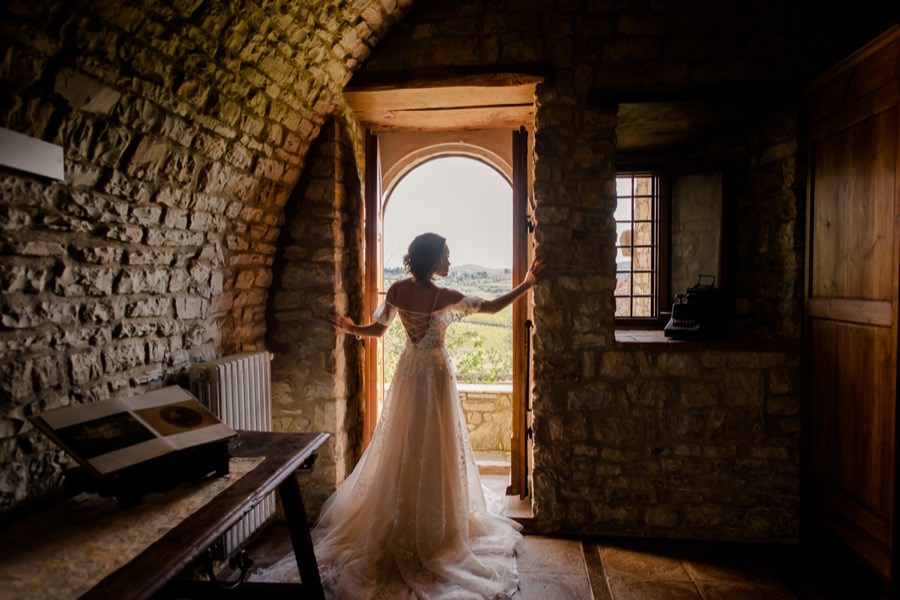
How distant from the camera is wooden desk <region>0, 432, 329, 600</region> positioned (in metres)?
1.24

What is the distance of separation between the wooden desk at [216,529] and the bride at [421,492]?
0.41 meters

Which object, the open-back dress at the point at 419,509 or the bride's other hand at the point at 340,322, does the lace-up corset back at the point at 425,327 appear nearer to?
the open-back dress at the point at 419,509

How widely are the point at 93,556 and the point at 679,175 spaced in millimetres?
4311

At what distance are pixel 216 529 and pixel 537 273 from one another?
7.46ft

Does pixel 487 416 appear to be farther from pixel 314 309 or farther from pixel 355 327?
pixel 314 309

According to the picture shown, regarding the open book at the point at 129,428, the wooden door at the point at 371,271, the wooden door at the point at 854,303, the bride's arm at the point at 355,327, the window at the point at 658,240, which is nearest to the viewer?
the open book at the point at 129,428

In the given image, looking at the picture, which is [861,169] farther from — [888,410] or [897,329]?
[888,410]

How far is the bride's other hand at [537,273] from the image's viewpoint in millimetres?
3193

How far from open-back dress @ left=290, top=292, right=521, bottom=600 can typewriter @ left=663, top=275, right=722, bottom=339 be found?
1.43 meters

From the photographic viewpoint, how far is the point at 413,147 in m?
4.33

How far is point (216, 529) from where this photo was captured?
1480 mm

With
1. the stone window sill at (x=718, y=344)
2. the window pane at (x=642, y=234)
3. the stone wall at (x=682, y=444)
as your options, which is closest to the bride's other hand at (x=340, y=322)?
the stone wall at (x=682, y=444)

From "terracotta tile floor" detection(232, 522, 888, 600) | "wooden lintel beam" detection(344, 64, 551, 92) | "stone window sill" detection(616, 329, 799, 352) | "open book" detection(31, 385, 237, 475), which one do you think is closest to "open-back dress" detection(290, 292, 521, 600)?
"terracotta tile floor" detection(232, 522, 888, 600)

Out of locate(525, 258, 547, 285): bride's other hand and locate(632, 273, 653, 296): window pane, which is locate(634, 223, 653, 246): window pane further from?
locate(525, 258, 547, 285): bride's other hand
